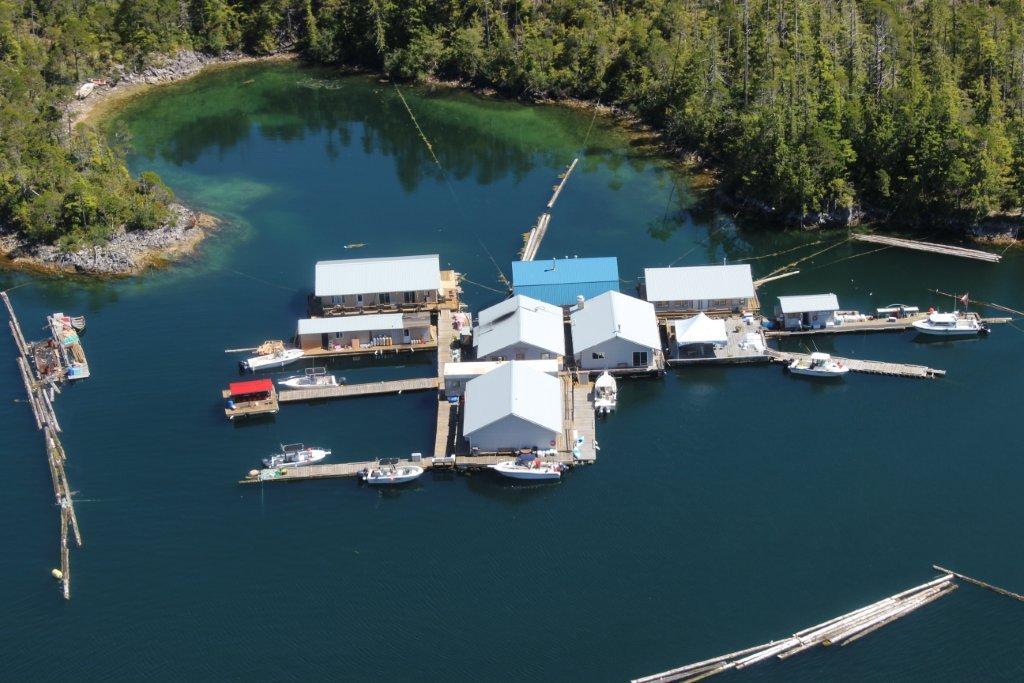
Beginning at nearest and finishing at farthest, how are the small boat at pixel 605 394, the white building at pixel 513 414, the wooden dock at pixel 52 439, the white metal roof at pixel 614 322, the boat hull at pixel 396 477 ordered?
the wooden dock at pixel 52 439
the boat hull at pixel 396 477
the white building at pixel 513 414
the small boat at pixel 605 394
the white metal roof at pixel 614 322

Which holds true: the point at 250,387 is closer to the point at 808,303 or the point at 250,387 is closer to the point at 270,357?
the point at 270,357

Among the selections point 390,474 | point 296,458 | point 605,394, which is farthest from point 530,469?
point 296,458

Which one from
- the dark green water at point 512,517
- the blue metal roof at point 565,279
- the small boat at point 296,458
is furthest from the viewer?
the blue metal roof at point 565,279

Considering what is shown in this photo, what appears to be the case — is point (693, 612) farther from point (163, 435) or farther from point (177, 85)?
point (177, 85)

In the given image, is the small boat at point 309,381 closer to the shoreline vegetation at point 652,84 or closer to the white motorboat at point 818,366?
the shoreline vegetation at point 652,84

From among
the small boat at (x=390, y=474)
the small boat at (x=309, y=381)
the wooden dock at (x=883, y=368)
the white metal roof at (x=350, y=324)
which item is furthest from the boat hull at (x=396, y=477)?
the wooden dock at (x=883, y=368)

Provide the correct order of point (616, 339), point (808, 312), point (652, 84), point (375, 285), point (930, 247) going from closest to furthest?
point (616, 339) < point (808, 312) < point (375, 285) < point (930, 247) < point (652, 84)
